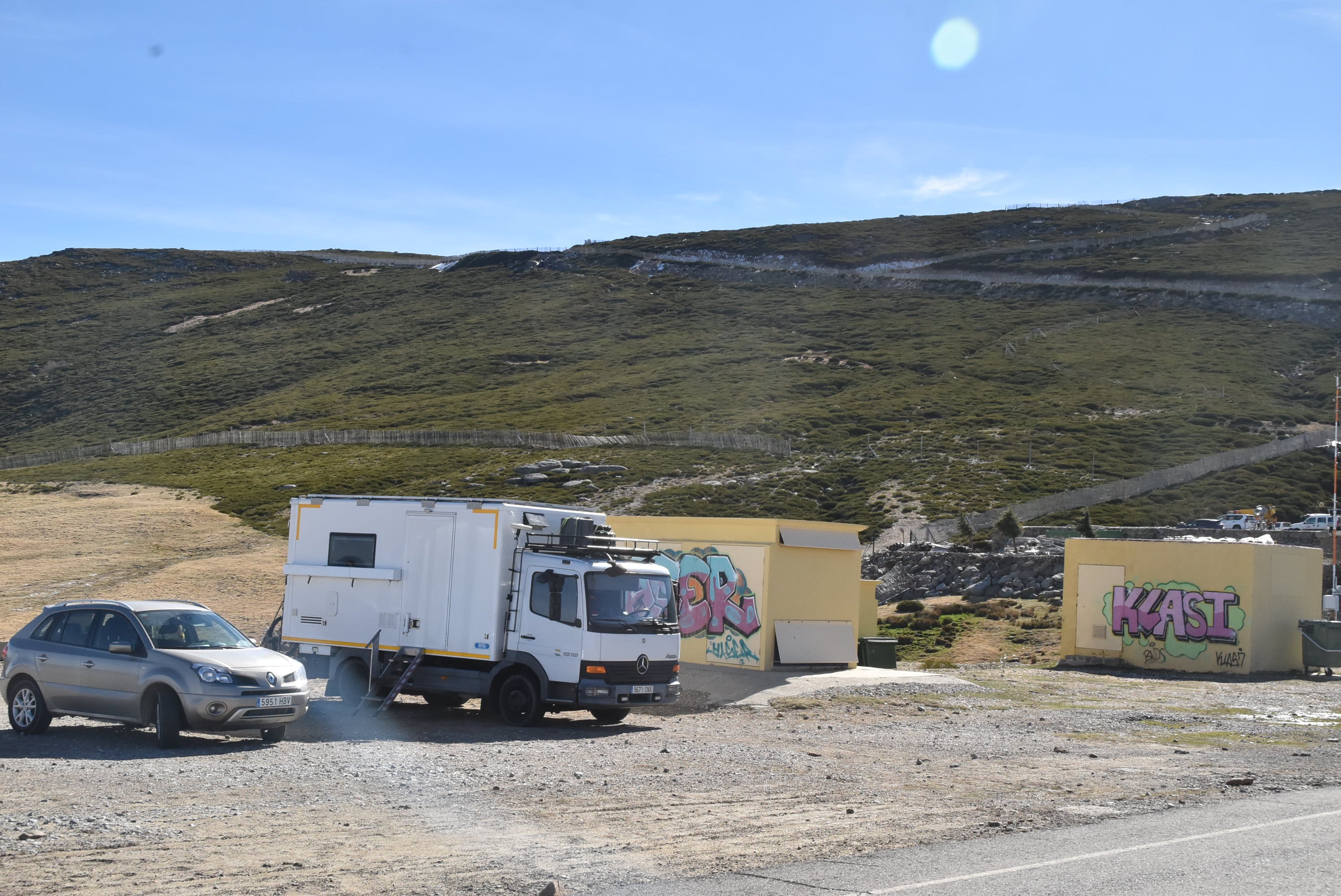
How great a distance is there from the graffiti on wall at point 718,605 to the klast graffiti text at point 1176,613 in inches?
451

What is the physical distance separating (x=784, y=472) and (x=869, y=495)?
7848mm

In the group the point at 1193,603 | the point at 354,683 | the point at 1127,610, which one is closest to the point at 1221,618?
the point at 1193,603

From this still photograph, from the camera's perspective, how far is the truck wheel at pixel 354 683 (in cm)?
1786

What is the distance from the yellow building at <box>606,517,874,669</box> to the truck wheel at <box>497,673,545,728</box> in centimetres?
697

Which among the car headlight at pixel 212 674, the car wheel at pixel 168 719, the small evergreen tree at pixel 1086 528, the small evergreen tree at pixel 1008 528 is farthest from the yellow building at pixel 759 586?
the small evergreen tree at pixel 1008 528

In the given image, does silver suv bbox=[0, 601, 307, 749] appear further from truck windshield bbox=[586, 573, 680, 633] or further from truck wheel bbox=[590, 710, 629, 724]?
truck wheel bbox=[590, 710, 629, 724]

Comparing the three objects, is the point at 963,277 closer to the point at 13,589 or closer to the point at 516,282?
the point at 516,282

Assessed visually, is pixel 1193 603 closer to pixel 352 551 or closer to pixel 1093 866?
pixel 352 551

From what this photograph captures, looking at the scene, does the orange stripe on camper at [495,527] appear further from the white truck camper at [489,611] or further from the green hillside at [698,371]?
the green hillside at [698,371]

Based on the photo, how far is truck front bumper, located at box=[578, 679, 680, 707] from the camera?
16.3 metres

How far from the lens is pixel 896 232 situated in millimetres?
167500

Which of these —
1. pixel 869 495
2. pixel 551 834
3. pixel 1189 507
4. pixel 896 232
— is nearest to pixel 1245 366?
pixel 1189 507

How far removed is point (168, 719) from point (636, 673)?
640 centimetres

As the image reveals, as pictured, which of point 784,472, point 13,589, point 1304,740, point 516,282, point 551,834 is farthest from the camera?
point 516,282
